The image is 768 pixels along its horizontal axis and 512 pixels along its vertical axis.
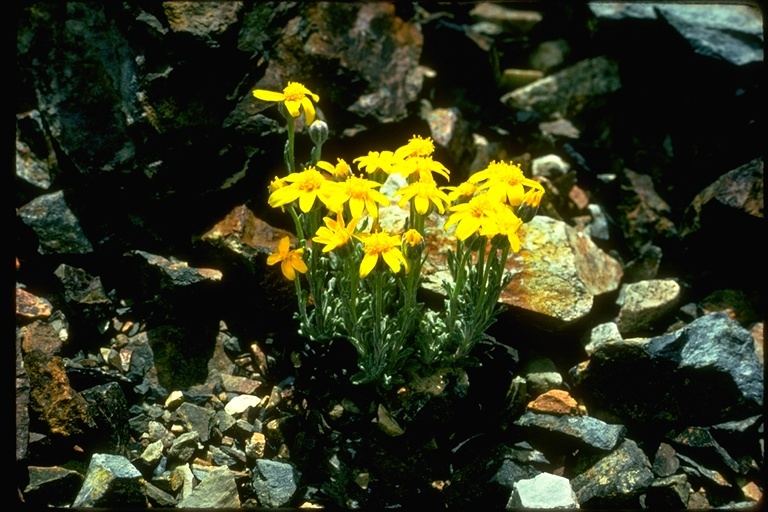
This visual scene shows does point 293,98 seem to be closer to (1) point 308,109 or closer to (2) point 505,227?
(1) point 308,109

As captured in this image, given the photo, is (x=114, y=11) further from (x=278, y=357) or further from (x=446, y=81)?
(x=446, y=81)

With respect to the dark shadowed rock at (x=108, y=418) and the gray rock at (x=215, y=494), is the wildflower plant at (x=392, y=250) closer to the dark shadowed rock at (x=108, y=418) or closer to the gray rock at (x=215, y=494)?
the gray rock at (x=215, y=494)

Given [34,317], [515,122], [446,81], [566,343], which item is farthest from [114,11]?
[566,343]

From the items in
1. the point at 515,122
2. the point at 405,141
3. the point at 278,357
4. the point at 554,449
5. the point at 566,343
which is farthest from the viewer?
the point at 515,122

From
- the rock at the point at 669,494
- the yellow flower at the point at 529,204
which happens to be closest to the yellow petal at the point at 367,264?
the yellow flower at the point at 529,204

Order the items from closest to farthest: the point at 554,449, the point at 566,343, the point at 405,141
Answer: the point at 554,449 → the point at 566,343 → the point at 405,141

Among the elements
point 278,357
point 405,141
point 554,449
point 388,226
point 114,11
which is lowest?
point 554,449

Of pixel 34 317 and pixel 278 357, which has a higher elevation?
pixel 34 317

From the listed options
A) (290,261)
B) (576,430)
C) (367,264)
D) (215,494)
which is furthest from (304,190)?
(576,430)
